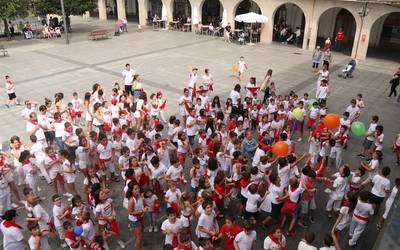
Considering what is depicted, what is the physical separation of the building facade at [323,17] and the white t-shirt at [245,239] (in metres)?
20.2

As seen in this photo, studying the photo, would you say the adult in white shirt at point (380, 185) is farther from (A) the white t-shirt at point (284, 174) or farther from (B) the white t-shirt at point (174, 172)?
(B) the white t-shirt at point (174, 172)

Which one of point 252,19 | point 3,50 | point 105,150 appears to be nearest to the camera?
point 105,150

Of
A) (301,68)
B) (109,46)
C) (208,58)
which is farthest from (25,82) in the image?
(301,68)

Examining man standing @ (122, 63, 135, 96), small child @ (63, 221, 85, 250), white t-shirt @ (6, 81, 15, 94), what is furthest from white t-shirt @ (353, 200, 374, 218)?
white t-shirt @ (6, 81, 15, 94)

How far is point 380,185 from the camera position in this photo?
25.6ft

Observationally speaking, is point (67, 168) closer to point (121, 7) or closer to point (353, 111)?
point (353, 111)

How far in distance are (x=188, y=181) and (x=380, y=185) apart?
4.85 m

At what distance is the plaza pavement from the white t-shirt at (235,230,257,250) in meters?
1.90

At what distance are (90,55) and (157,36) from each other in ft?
26.6

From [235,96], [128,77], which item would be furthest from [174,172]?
[128,77]

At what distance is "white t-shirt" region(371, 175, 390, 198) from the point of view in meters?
7.73

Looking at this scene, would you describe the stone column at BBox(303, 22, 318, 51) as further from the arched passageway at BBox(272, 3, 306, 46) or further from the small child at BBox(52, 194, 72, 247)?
the small child at BBox(52, 194, 72, 247)

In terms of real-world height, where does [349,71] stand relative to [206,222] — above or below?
above

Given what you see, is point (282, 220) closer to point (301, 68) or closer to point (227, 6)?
point (301, 68)
